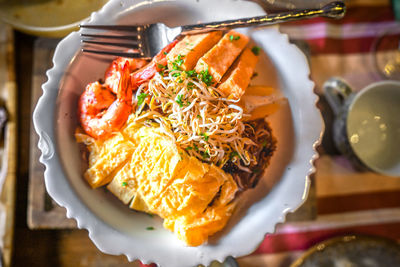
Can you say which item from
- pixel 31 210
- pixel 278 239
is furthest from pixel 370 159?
pixel 31 210

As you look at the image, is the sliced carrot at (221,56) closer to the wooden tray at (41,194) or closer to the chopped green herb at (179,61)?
the chopped green herb at (179,61)

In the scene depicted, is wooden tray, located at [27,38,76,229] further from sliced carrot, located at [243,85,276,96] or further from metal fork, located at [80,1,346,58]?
sliced carrot, located at [243,85,276,96]

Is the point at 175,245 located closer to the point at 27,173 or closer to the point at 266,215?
the point at 266,215

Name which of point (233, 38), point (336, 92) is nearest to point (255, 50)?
point (233, 38)

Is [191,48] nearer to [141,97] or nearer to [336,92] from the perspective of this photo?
[141,97]

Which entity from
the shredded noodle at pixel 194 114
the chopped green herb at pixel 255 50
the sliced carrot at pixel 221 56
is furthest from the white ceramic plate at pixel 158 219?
the shredded noodle at pixel 194 114
